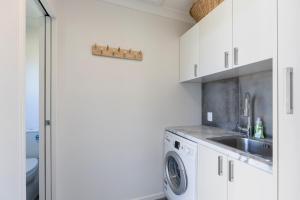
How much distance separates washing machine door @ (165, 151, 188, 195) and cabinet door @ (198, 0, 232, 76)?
0.96 meters

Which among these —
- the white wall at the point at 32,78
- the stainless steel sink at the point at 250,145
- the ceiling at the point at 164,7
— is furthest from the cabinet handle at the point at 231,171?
the white wall at the point at 32,78

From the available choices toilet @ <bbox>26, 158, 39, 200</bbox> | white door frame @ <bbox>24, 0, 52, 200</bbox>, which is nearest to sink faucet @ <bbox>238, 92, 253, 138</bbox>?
white door frame @ <bbox>24, 0, 52, 200</bbox>

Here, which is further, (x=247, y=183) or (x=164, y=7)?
(x=164, y=7)

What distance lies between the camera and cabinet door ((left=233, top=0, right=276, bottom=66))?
1.18 metres

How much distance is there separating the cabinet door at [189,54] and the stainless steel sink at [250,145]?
761 millimetres

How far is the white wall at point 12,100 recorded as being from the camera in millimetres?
835

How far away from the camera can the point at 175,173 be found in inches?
82.3

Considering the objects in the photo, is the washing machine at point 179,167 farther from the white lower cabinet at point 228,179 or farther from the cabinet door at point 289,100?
the cabinet door at point 289,100

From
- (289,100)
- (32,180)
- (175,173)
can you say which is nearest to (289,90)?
(289,100)

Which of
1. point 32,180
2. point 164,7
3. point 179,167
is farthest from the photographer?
point 164,7

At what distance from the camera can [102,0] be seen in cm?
202

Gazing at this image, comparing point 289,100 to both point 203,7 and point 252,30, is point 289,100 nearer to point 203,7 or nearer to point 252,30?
point 252,30

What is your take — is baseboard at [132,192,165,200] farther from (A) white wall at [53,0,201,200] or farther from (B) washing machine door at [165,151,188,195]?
(B) washing machine door at [165,151,188,195]

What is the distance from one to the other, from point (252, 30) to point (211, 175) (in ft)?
3.76
